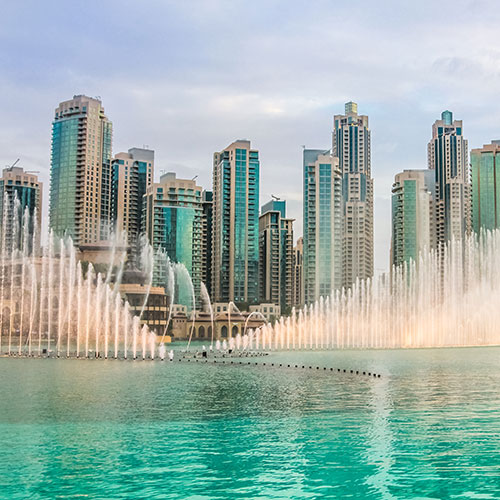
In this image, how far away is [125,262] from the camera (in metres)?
167

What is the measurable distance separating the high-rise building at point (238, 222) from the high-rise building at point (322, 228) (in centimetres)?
1376

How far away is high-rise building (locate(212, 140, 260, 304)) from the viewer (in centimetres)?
18238

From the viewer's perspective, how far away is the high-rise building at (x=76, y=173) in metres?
189

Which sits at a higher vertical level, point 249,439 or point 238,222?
point 238,222

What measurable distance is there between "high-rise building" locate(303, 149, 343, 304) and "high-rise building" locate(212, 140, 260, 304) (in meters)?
13.8

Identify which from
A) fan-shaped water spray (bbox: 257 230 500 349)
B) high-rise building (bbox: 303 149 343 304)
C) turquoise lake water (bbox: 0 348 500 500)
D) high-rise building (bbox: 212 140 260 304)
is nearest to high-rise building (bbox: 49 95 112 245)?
high-rise building (bbox: 212 140 260 304)

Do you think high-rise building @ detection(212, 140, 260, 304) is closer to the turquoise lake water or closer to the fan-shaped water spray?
the fan-shaped water spray

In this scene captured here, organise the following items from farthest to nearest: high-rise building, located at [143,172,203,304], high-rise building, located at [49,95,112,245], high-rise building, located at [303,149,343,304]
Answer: high-rise building, located at [49,95,112,245]
high-rise building, located at [303,149,343,304]
high-rise building, located at [143,172,203,304]

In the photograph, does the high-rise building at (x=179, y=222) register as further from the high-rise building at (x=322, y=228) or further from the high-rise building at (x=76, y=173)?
the high-rise building at (x=322, y=228)

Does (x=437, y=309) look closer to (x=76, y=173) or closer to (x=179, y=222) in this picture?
(x=179, y=222)

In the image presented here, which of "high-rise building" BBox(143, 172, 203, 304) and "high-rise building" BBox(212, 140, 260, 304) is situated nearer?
"high-rise building" BBox(143, 172, 203, 304)

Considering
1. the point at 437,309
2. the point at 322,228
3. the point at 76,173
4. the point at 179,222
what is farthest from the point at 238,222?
the point at 437,309

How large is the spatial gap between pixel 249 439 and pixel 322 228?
16591 centimetres

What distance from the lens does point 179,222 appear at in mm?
182125
